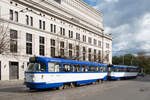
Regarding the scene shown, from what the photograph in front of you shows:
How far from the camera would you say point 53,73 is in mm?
15992

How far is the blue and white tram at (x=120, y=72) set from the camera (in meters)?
30.2

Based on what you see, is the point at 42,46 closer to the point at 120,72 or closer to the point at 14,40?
the point at 14,40

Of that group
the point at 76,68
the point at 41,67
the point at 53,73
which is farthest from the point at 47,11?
the point at 41,67

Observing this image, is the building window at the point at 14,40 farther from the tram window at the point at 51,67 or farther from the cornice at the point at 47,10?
the tram window at the point at 51,67

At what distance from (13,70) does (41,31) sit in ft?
→ 33.2

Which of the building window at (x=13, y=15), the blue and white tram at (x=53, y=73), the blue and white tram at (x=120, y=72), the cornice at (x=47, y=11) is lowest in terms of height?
the blue and white tram at (x=120, y=72)

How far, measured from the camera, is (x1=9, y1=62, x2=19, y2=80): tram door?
3222 centimetres

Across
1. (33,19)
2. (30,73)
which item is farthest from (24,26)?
(30,73)

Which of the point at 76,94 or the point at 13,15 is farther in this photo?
the point at 13,15

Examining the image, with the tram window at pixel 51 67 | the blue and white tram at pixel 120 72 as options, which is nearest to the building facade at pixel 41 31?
the blue and white tram at pixel 120 72

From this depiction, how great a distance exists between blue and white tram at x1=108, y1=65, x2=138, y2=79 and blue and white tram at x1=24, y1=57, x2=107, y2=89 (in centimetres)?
923

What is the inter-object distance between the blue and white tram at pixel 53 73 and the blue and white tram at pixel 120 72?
9.23 metres

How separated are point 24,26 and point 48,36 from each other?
7105 mm

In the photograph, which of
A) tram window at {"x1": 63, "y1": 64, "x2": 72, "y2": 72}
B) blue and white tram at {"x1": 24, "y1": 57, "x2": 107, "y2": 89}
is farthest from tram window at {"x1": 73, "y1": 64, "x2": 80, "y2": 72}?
tram window at {"x1": 63, "y1": 64, "x2": 72, "y2": 72}
